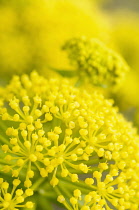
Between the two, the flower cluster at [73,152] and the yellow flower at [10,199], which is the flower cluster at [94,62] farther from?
the yellow flower at [10,199]

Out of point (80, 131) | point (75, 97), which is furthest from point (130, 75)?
point (80, 131)

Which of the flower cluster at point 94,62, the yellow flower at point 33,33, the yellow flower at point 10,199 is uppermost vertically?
the yellow flower at point 33,33

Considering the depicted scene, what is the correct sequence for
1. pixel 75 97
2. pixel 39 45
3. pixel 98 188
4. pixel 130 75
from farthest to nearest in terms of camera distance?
1. pixel 130 75
2. pixel 39 45
3. pixel 75 97
4. pixel 98 188

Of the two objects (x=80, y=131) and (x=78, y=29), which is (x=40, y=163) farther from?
(x=78, y=29)

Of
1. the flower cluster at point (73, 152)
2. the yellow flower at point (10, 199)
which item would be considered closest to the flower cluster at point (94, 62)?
the flower cluster at point (73, 152)

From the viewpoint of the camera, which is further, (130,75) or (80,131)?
(130,75)

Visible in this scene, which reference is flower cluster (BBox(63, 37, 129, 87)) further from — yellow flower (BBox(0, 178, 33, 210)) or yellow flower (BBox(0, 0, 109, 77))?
yellow flower (BBox(0, 178, 33, 210))

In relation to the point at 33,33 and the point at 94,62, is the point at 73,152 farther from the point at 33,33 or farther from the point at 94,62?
the point at 33,33

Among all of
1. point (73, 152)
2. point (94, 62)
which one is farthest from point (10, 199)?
point (94, 62)
